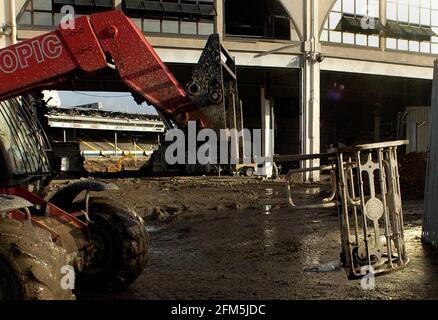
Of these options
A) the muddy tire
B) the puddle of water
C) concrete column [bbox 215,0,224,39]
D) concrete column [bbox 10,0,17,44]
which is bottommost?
the puddle of water

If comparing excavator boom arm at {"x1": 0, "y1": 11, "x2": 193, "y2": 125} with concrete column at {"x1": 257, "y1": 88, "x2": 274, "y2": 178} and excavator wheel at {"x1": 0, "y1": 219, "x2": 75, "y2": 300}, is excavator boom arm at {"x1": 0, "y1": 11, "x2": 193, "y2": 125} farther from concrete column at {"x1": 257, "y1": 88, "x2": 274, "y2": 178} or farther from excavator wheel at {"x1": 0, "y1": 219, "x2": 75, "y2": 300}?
concrete column at {"x1": 257, "y1": 88, "x2": 274, "y2": 178}

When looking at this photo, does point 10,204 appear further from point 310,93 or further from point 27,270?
point 310,93

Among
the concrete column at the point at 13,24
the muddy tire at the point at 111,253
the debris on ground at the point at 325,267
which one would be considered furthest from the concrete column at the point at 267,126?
the muddy tire at the point at 111,253

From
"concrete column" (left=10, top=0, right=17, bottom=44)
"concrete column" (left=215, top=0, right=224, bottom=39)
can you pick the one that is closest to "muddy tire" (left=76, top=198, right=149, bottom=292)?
"concrete column" (left=10, top=0, right=17, bottom=44)

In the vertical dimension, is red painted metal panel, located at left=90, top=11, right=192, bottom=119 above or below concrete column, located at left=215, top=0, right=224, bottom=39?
below

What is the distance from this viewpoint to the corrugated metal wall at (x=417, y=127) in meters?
33.1

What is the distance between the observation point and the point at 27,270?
3123 millimetres

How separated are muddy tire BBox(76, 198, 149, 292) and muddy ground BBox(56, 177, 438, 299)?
0.52ft

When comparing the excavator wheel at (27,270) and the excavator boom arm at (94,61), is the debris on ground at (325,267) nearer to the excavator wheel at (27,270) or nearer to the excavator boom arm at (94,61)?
the excavator boom arm at (94,61)

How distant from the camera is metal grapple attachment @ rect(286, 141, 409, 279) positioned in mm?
4523

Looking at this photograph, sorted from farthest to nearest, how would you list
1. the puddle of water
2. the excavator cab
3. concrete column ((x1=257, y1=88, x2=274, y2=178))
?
concrete column ((x1=257, y1=88, x2=274, y2=178)) → the puddle of water → the excavator cab

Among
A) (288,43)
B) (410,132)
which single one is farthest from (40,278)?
(410,132)
